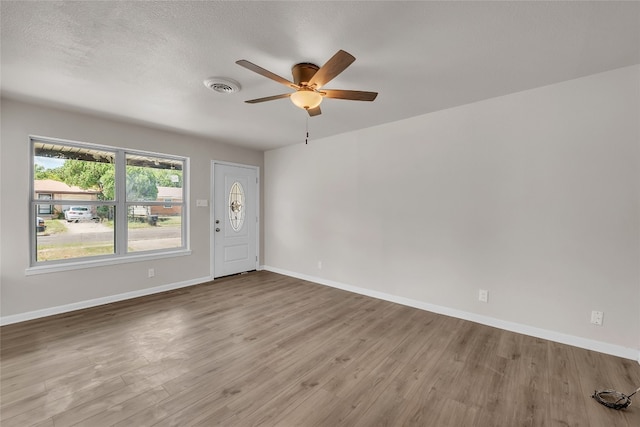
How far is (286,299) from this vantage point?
386cm

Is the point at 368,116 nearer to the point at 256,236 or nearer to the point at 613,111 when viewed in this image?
the point at 613,111

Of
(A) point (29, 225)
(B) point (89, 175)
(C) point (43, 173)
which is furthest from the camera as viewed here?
(B) point (89, 175)

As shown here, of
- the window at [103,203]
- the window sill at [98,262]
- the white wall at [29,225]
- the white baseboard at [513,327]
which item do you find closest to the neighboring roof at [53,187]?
the window at [103,203]

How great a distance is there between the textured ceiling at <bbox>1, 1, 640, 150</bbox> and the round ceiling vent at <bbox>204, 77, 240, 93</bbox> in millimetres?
64

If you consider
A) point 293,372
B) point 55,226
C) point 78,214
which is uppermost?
point 78,214

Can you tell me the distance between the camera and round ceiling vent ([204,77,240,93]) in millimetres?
2482

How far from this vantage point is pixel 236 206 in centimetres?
521

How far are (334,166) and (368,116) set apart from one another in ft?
3.79

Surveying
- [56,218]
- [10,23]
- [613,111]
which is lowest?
[56,218]

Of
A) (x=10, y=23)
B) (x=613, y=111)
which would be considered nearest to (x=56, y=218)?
(x=10, y=23)

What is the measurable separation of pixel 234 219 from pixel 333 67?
13.0 ft

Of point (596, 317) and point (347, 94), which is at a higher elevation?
point (347, 94)

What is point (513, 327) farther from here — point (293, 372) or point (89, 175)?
point (89, 175)

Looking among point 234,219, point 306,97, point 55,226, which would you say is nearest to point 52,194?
point 55,226
